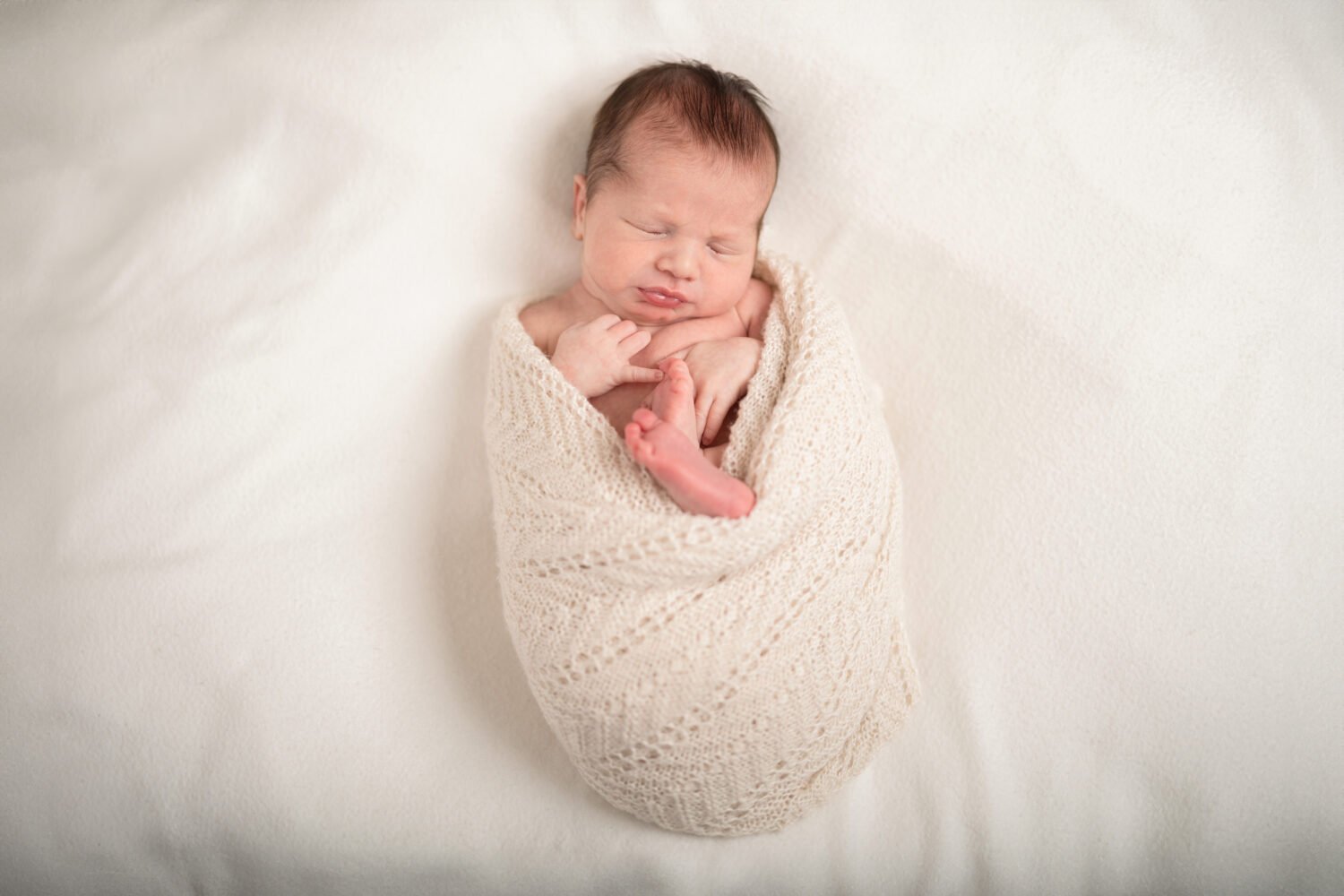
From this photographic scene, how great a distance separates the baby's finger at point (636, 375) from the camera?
135cm

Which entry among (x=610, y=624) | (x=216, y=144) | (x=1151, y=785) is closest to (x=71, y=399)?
(x=216, y=144)

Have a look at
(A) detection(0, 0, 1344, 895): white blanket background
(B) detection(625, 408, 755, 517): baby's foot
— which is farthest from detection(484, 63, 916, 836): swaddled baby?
(A) detection(0, 0, 1344, 895): white blanket background

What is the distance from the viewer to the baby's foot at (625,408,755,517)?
115 centimetres

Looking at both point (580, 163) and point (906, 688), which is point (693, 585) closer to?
point (906, 688)

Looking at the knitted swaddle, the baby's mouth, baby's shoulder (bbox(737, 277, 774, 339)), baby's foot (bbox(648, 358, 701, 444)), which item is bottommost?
the knitted swaddle

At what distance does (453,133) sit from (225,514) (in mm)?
756

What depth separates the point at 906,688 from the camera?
138cm

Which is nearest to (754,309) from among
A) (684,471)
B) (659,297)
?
(659,297)

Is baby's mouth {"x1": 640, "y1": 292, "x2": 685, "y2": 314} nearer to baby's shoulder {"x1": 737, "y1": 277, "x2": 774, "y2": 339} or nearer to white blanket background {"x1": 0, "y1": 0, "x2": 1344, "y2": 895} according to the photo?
baby's shoulder {"x1": 737, "y1": 277, "x2": 774, "y2": 339}

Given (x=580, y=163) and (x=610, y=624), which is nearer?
(x=610, y=624)

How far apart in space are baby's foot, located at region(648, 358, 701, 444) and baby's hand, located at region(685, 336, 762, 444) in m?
0.04

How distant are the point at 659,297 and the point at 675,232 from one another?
105mm

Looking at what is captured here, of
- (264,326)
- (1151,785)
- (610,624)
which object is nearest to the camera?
(610,624)

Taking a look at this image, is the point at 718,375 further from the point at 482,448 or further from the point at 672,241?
the point at 482,448
